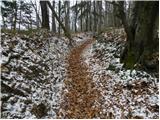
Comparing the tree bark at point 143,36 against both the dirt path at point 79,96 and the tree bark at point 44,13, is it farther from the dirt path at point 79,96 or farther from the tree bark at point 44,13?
the tree bark at point 44,13

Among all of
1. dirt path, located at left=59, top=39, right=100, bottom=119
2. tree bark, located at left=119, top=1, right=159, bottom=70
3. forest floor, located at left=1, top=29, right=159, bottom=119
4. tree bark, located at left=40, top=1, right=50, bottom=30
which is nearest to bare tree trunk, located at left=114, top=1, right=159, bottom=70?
Answer: tree bark, located at left=119, top=1, right=159, bottom=70

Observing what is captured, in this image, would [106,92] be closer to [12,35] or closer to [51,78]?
[51,78]

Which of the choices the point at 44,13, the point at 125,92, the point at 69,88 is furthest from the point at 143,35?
the point at 44,13

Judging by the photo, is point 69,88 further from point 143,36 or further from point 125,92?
point 143,36

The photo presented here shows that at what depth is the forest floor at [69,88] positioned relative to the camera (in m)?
8.10

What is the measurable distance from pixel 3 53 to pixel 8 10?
63.6 feet

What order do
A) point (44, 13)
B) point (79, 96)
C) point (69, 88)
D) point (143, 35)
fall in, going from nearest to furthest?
point (79, 96) → point (69, 88) → point (143, 35) → point (44, 13)

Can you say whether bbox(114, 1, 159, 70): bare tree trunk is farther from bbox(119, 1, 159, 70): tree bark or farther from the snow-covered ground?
the snow-covered ground

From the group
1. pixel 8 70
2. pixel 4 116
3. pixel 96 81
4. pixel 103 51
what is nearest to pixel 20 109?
pixel 4 116

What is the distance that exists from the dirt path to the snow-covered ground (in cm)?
28

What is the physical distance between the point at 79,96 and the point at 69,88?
88 centimetres

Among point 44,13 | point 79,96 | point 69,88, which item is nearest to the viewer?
point 79,96

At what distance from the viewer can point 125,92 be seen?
953 centimetres

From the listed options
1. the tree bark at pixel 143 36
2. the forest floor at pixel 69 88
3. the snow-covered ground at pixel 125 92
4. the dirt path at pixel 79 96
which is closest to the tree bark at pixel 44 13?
the forest floor at pixel 69 88
